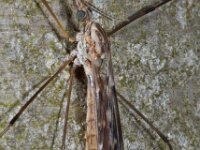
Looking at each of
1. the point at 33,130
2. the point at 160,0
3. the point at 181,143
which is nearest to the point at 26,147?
the point at 33,130

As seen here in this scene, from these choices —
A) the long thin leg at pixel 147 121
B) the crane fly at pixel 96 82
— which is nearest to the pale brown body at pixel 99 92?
the crane fly at pixel 96 82

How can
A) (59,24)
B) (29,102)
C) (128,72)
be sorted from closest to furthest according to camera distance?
1. (29,102)
2. (59,24)
3. (128,72)

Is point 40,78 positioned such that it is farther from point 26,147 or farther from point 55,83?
point 26,147

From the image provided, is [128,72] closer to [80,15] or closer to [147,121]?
[147,121]

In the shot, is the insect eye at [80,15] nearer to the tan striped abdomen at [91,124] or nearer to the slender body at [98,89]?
the slender body at [98,89]

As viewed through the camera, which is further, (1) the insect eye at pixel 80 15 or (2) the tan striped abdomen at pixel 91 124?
(1) the insect eye at pixel 80 15

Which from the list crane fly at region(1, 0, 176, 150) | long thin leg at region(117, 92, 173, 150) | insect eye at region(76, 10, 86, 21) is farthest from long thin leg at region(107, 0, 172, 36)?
long thin leg at region(117, 92, 173, 150)

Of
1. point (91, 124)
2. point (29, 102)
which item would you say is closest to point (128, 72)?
point (91, 124)
